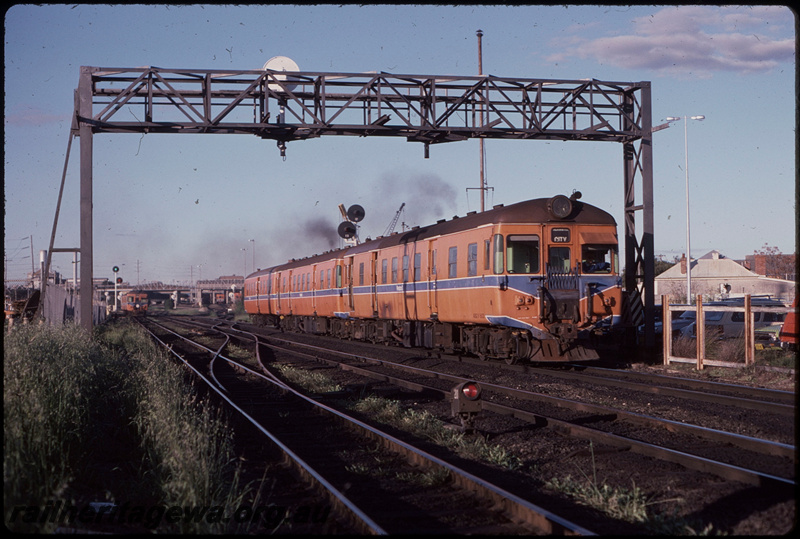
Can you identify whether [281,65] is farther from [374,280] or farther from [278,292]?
[278,292]

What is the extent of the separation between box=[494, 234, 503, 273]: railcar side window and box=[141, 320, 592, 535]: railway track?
5.46 metres

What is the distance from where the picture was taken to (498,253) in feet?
53.0

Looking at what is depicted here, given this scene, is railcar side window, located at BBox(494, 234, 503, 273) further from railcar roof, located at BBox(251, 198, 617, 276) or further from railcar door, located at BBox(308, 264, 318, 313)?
railcar door, located at BBox(308, 264, 318, 313)

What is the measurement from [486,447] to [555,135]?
42.0ft

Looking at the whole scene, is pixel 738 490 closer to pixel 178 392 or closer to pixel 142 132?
pixel 178 392

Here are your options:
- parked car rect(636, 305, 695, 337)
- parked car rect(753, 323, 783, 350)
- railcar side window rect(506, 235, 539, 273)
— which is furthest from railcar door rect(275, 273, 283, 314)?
railcar side window rect(506, 235, 539, 273)

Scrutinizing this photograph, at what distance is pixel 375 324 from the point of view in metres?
27.0

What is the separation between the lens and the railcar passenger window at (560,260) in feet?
53.6

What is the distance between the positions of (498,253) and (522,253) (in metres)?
0.51

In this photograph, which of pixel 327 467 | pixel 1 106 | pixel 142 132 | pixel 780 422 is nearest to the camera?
pixel 1 106

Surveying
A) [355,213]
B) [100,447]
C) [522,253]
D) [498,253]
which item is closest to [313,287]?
[355,213]

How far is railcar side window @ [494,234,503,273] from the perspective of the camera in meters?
16.1

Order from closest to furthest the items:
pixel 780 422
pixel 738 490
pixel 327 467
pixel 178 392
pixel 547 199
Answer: pixel 738 490 < pixel 327 467 < pixel 780 422 < pixel 178 392 < pixel 547 199

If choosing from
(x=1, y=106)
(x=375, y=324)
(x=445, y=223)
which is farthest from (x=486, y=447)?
(x=375, y=324)
